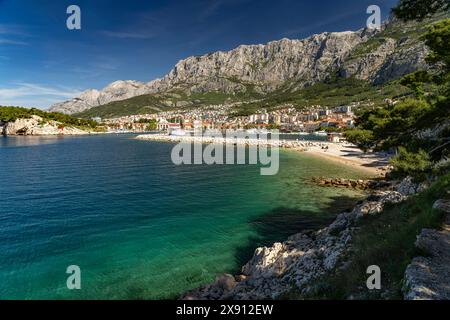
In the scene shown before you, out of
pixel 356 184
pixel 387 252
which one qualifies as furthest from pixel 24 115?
pixel 387 252

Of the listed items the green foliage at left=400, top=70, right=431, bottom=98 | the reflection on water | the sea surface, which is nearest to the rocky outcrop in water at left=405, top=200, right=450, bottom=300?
the sea surface

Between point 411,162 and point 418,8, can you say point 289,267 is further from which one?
point 418,8

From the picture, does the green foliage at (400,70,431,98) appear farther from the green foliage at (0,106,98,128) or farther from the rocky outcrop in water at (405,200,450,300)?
the green foliage at (0,106,98,128)

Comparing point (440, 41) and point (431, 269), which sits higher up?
point (440, 41)

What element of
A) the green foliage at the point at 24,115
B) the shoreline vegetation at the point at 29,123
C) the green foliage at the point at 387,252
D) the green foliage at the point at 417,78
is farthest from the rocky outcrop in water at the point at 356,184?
the green foliage at the point at 24,115

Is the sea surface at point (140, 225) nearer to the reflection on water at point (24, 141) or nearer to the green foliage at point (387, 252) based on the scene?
the green foliage at point (387, 252)
